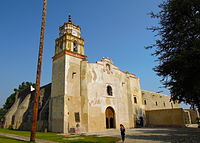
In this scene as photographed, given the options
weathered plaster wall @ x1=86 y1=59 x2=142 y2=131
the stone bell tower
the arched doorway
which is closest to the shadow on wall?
the stone bell tower

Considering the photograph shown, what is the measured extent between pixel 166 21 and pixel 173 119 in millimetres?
21012

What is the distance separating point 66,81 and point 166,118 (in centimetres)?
1849

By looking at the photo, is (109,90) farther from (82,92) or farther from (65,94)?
(65,94)

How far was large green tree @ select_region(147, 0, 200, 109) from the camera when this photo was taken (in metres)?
9.49

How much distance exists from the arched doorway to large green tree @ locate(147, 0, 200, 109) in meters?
14.8

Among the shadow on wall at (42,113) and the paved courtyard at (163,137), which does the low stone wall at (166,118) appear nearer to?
the paved courtyard at (163,137)

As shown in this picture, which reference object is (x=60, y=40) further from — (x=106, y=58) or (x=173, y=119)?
(x=173, y=119)

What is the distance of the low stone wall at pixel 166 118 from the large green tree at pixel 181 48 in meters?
16.3

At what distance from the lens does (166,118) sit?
28.4 metres

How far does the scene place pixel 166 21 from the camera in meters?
11.4

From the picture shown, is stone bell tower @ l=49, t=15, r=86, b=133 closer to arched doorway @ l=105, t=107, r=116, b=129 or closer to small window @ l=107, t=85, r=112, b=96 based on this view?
arched doorway @ l=105, t=107, r=116, b=129

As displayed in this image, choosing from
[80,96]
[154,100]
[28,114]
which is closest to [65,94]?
[80,96]

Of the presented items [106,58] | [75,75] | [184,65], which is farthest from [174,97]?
[106,58]

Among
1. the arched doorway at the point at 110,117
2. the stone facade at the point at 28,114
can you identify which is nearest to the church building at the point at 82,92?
the arched doorway at the point at 110,117
